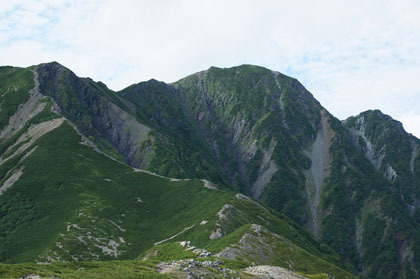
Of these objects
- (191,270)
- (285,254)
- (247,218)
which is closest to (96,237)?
(247,218)

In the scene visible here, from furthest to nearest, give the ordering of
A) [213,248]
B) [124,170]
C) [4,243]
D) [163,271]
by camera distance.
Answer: [124,170] < [4,243] < [213,248] < [163,271]

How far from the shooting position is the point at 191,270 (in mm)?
51375

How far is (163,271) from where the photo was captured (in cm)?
5116

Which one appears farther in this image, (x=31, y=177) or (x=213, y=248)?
(x=31, y=177)

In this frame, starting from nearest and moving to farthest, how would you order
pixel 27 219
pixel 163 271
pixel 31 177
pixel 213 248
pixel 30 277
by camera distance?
pixel 30 277, pixel 163 271, pixel 213 248, pixel 27 219, pixel 31 177

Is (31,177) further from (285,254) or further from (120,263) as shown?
(120,263)

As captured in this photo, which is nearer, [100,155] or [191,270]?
[191,270]

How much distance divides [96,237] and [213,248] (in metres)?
48.1

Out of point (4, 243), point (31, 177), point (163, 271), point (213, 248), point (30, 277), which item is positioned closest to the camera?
point (30, 277)

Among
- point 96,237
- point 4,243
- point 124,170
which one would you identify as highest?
point 124,170

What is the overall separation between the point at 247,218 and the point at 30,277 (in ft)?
302

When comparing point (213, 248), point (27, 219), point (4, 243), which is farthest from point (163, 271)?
point (27, 219)

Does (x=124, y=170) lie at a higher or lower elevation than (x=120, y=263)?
higher

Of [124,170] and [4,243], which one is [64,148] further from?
[4,243]
